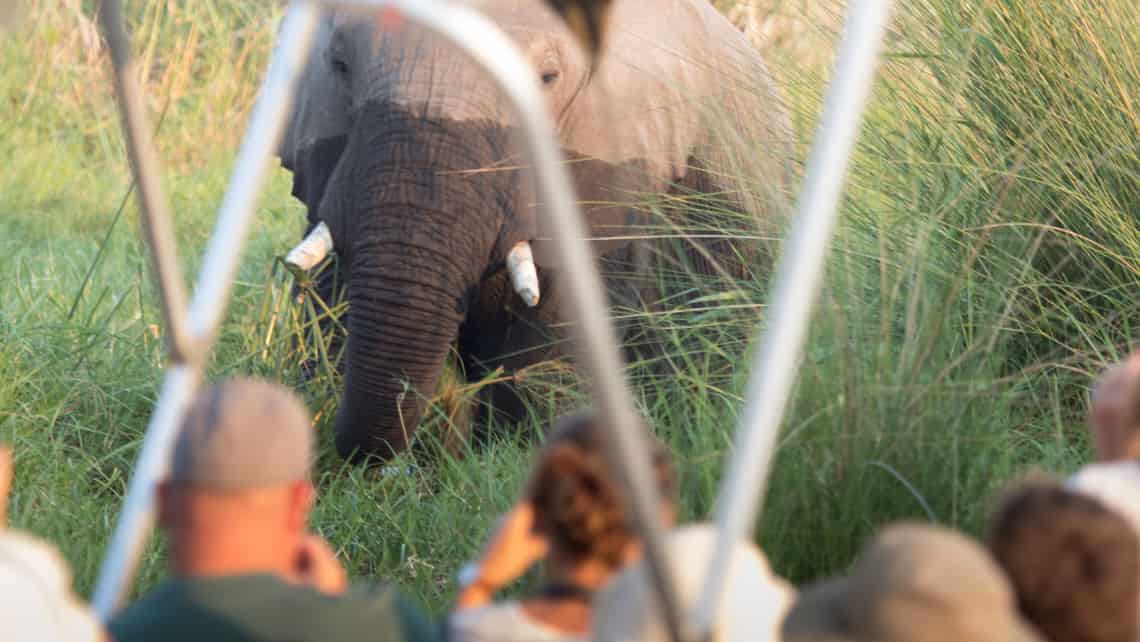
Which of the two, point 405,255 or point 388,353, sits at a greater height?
point 405,255

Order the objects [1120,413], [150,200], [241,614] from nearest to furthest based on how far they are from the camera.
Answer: [241,614] < [150,200] < [1120,413]

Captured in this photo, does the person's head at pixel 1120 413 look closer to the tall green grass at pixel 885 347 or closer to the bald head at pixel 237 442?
the tall green grass at pixel 885 347

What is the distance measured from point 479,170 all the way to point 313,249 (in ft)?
1.95

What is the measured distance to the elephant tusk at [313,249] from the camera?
4.77 metres

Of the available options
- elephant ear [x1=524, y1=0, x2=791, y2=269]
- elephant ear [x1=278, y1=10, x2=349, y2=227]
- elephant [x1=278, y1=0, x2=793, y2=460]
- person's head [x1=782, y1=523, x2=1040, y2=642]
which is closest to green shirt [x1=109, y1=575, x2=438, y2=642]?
person's head [x1=782, y1=523, x2=1040, y2=642]

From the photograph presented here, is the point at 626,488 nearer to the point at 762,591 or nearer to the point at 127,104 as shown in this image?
the point at 762,591

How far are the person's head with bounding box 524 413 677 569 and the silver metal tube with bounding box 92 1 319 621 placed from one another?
0.40 meters

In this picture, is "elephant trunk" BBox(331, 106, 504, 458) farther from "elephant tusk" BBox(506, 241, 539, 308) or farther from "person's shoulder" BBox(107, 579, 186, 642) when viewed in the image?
"person's shoulder" BBox(107, 579, 186, 642)

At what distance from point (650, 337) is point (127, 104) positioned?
2.83 meters

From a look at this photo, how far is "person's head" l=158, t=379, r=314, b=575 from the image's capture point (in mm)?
1815

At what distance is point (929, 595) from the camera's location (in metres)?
1.69

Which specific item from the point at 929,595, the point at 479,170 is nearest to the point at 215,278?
the point at 929,595

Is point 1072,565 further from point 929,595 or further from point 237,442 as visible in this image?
point 237,442

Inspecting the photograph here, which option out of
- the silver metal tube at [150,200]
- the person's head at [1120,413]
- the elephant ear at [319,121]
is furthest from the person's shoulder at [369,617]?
the elephant ear at [319,121]
